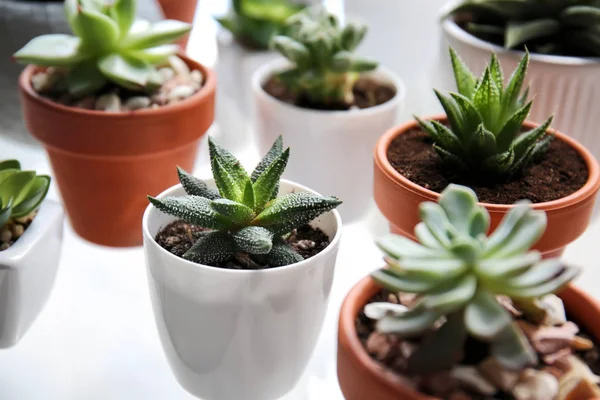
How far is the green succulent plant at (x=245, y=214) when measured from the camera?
768mm

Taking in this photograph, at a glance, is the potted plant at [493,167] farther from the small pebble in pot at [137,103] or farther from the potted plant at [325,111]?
the small pebble in pot at [137,103]

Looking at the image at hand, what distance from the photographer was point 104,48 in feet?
3.56

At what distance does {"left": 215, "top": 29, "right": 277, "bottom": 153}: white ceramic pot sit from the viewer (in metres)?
1.48

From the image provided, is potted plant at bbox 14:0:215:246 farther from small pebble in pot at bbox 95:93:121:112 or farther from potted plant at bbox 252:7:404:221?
potted plant at bbox 252:7:404:221

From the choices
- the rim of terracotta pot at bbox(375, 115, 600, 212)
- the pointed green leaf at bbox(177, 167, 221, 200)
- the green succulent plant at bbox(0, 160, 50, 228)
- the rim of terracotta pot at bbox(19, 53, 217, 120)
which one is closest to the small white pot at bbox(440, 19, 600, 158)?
the rim of terracotta pot at bbox(375, 115, 600, 212)

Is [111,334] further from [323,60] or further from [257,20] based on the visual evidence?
[257,20]

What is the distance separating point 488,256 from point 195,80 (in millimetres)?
707

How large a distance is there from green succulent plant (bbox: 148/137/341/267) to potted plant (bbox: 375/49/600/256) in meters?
0.17

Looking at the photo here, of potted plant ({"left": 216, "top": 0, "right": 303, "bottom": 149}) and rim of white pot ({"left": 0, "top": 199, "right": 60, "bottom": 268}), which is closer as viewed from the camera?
rim of white pot ({"left": 0, "top": 199, "right": 60, "bottom": 268})

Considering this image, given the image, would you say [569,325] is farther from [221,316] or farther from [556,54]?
[556,54]

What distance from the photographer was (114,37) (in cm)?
107

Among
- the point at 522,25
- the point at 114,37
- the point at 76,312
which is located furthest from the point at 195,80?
the point at 522,25

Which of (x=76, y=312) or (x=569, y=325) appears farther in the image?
(x=76, y=312)

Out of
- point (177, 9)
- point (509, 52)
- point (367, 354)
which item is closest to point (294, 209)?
point (367, 354)
